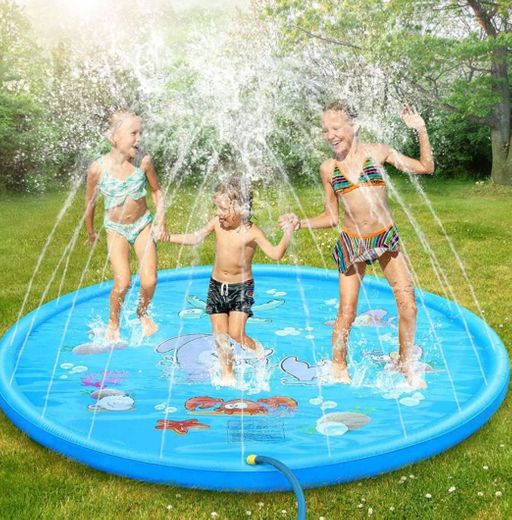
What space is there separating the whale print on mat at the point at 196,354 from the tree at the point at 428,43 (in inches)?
408

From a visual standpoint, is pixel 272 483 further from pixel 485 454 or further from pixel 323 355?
pixel 323 355

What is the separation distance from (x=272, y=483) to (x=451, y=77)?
15603mm

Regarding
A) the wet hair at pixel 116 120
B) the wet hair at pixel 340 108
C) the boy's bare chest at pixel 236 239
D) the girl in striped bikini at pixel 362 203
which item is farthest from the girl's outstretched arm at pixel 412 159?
the wet hair at pixel 116 120

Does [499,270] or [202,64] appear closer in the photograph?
[499,270]

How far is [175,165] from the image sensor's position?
1900 centimetres

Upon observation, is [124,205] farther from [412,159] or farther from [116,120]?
[412,159]

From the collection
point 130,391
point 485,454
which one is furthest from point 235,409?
point 485,454

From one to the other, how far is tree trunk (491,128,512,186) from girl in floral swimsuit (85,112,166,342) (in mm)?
12073

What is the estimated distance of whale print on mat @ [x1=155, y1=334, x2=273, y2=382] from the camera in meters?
5.39

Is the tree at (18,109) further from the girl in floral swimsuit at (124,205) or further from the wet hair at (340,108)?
the wet hair at (340,108)

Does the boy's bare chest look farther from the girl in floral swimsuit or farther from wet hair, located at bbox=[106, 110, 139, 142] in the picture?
wet hair, located at bbox=[106, 110, 139, 142]

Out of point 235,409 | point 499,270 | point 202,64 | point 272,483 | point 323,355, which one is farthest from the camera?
point 202,64

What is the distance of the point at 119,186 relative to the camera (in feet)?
18.6

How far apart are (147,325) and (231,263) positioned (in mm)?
1454
